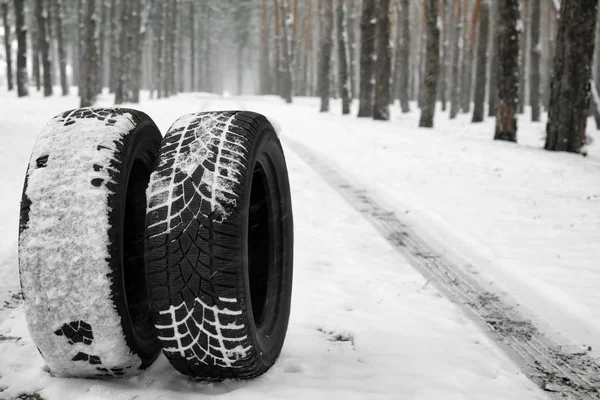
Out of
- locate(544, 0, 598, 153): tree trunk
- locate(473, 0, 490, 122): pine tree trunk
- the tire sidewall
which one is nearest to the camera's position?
the tire sidewall

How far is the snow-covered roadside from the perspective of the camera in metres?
4.09

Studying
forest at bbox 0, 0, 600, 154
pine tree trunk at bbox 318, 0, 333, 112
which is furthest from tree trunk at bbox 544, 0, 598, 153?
pine tree trunk at bbox 318, 0, 333, 112

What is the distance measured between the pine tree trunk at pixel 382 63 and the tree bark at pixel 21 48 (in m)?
17.0

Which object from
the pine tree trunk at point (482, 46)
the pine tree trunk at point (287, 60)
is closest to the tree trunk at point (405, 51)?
the pine tree trunk at point (482, 46)

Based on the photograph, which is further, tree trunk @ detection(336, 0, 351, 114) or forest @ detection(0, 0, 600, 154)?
tree trunk @ detection(336, 0, 351, 114)

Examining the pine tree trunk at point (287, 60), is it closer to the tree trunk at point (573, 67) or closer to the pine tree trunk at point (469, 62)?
the pine tree trunk at point (469, 62)

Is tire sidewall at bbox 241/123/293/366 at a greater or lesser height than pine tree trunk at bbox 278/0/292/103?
lesser

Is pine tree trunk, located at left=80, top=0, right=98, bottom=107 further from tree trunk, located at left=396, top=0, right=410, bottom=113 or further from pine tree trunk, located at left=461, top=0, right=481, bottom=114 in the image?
pine tree trunk, located at left=461, top=0, right=481, bottom=114

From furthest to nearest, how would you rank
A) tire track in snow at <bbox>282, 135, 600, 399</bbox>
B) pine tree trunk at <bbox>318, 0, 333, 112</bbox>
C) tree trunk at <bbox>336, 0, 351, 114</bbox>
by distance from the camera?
pine tree trunk at <bbox>318, 0, 333, 112</bbox> → tree trunk at <bbox>336, 0, 351, 114</bbox> → tire track in snow at <bbox>282, 135, 600, 399</bbox>

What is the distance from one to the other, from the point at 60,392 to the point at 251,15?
202 ft

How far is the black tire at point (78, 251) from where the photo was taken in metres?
2.18

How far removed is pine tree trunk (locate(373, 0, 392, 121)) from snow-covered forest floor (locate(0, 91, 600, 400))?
11.4 metres

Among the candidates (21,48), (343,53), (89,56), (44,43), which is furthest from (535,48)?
(44,43)

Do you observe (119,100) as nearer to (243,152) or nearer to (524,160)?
(524,160)
